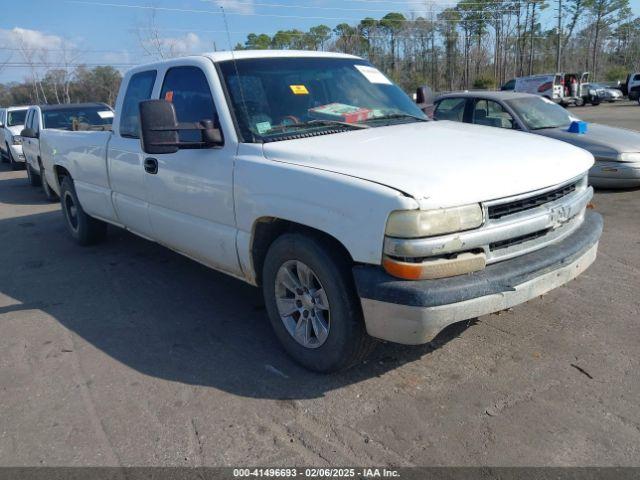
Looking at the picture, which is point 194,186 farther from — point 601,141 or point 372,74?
point 601,141

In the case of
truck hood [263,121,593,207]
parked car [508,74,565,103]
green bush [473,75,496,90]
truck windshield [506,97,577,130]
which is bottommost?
green bush [473,75,496,90]

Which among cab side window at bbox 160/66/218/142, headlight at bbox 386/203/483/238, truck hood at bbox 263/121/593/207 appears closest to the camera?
headlight at bbox 386/203/483/238

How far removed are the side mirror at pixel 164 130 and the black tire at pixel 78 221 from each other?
344 cm

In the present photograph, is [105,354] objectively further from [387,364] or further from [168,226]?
[387,364]

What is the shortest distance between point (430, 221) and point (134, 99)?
3488mm

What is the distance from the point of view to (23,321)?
4645 mm

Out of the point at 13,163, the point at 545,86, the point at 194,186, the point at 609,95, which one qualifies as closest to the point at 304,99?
the point at 194,186

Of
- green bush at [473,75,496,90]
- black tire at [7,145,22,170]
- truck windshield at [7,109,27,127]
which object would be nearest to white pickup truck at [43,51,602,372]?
black tire at [7,145,22,170]

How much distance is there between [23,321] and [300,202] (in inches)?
116

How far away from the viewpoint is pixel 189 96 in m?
4.25

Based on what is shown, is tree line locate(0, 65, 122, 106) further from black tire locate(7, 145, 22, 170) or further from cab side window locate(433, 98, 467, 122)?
cab side window locate(433, 98, 467, 122)

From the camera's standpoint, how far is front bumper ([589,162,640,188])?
26.3 feet

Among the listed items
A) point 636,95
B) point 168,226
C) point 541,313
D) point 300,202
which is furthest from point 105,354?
point 636,95

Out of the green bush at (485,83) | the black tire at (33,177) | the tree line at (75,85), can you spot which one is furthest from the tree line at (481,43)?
the black tire at (33,177)
